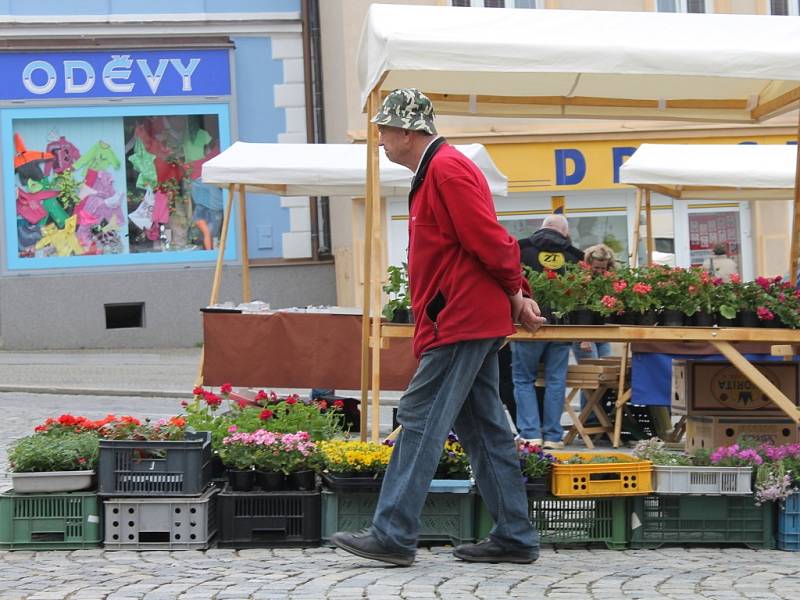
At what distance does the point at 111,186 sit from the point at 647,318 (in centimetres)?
1372

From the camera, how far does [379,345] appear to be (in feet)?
25.7

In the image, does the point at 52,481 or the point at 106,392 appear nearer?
the point at 52,481

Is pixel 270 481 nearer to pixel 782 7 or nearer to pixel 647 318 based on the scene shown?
pixel 647 318

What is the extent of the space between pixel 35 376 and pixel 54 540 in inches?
398

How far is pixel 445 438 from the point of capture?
595 centimetres

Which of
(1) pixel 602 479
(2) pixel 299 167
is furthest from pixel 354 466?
(2) pixel 299 167

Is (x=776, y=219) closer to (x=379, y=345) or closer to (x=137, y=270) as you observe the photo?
(x=137, y=270)

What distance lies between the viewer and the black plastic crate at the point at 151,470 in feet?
21.4

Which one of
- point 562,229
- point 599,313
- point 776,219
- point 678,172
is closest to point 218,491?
point 599,313

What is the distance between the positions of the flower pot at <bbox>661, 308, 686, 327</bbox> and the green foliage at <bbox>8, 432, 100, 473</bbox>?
10.4ft

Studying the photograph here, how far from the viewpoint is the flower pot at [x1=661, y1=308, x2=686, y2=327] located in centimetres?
780

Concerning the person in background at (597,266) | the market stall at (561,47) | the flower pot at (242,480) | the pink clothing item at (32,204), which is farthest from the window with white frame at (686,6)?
the flower pot at (242,480)

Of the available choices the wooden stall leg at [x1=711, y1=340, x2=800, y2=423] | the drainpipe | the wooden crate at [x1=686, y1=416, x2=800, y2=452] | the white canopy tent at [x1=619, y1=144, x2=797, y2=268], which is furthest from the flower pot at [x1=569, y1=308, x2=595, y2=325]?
the drainpipe

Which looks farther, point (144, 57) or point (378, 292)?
point (144, 57)
